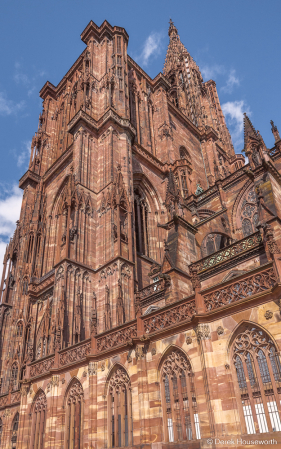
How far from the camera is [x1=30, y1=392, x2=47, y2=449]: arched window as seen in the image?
12.9m

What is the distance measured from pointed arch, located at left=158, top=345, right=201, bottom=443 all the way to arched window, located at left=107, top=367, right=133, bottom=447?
1283 millimetres

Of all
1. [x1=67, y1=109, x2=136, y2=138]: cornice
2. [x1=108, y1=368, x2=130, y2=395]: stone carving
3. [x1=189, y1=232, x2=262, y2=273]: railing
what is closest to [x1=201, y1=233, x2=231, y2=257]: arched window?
[x1=189, y1=232, x2=262, y2=273]: railing

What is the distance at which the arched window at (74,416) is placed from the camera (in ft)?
35.8

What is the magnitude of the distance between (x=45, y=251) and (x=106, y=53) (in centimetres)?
1569

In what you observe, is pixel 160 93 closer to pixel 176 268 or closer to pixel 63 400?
pixel 176 268

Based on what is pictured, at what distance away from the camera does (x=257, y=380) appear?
7176mm

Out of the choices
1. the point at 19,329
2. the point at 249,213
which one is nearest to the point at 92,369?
the point at 249,213

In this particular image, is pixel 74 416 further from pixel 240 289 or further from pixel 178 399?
pixel 240 289

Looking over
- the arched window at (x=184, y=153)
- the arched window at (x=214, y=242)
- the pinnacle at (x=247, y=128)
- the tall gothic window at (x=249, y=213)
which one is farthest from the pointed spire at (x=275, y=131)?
the arched window at (x=184, y=153)

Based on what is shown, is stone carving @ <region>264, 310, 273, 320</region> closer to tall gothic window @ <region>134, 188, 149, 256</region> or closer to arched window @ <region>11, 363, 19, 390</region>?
tall gothic window @ <region>134, 188, 149, 256</region>

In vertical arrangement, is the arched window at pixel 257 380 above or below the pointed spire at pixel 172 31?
below

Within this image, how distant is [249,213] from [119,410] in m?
13.3

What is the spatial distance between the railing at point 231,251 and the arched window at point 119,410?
4.54 meters

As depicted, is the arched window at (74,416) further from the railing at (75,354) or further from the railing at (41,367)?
the railing at (41,367)
